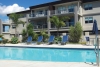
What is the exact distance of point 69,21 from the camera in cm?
3133

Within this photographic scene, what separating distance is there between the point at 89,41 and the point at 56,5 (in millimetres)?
12511

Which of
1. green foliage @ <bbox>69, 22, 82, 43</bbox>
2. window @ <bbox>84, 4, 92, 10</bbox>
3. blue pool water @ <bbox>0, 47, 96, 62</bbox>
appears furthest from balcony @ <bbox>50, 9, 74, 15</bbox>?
blue pool water @ <bbox>0, 47, 96, 62</bbox>

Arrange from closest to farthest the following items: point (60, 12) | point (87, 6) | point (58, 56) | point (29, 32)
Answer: point (58, 56)
point (87, 6)
point (29, 32)
point (60, 12)

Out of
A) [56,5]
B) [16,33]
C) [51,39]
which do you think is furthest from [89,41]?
[16,33]

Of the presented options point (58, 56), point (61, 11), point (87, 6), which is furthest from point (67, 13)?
point (58, 56)

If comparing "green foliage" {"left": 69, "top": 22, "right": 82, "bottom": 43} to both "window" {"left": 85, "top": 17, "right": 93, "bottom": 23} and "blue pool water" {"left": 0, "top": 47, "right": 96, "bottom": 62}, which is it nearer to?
"window" {"left": 85, "top": 17, "right": 93, "bottom": 23}

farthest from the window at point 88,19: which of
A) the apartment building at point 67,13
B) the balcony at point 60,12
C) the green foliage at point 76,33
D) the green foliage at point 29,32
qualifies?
the green foliage at point 29,32

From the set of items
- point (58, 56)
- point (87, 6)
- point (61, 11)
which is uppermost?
point (87, 6)

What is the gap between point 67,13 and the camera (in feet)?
95.2

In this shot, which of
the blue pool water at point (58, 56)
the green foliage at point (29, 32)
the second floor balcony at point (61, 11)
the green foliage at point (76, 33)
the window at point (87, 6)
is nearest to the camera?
the blue pool water at point (58, 56)

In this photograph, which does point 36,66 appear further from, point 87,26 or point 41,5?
point 41,5

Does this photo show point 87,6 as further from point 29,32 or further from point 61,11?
point 29,32

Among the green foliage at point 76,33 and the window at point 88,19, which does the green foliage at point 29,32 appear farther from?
the window at point 88,19

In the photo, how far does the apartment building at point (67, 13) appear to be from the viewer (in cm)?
2843
